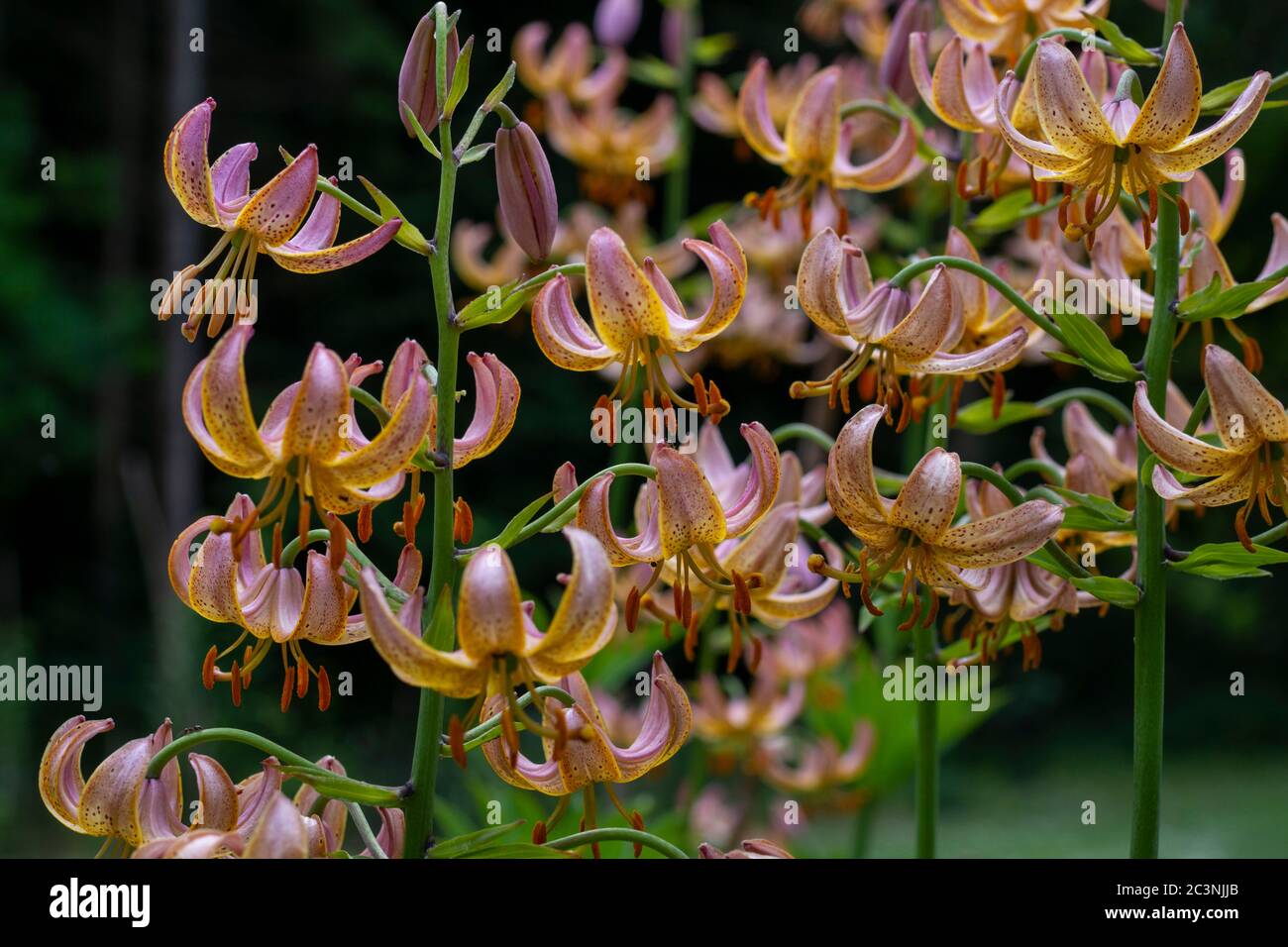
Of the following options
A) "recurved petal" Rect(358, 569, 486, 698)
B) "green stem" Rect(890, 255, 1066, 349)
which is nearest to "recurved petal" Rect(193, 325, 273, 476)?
"recurved petal" Rect(358, 569, 486, 698)

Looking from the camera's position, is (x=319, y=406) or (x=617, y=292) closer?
(x=319, y=406)

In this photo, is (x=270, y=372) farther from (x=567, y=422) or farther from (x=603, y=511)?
(x=603, y=511)

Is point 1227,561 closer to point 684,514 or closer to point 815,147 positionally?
point 684,514

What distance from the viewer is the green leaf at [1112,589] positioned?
3.50 feet

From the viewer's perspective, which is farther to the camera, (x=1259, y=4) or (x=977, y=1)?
(x=1259, y=4)

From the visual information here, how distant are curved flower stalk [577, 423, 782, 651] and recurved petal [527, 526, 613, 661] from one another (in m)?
0.14

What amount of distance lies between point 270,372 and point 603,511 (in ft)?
19.7

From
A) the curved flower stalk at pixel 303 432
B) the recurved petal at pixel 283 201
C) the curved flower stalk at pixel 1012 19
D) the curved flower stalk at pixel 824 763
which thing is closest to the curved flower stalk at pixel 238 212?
the recurved petal at pixel 283 201

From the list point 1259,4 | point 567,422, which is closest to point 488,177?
point 567,422

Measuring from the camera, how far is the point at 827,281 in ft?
3.63

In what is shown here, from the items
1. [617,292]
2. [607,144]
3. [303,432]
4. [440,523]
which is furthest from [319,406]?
[607,144]

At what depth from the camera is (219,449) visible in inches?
33.9

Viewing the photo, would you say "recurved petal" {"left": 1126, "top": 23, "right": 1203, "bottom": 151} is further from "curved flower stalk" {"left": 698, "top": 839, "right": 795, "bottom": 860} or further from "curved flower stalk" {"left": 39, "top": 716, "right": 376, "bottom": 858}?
"curved flower stalk" {"left": 39, "top": 716, "right": 376, "bottom": 858}

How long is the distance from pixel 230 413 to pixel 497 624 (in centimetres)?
21
